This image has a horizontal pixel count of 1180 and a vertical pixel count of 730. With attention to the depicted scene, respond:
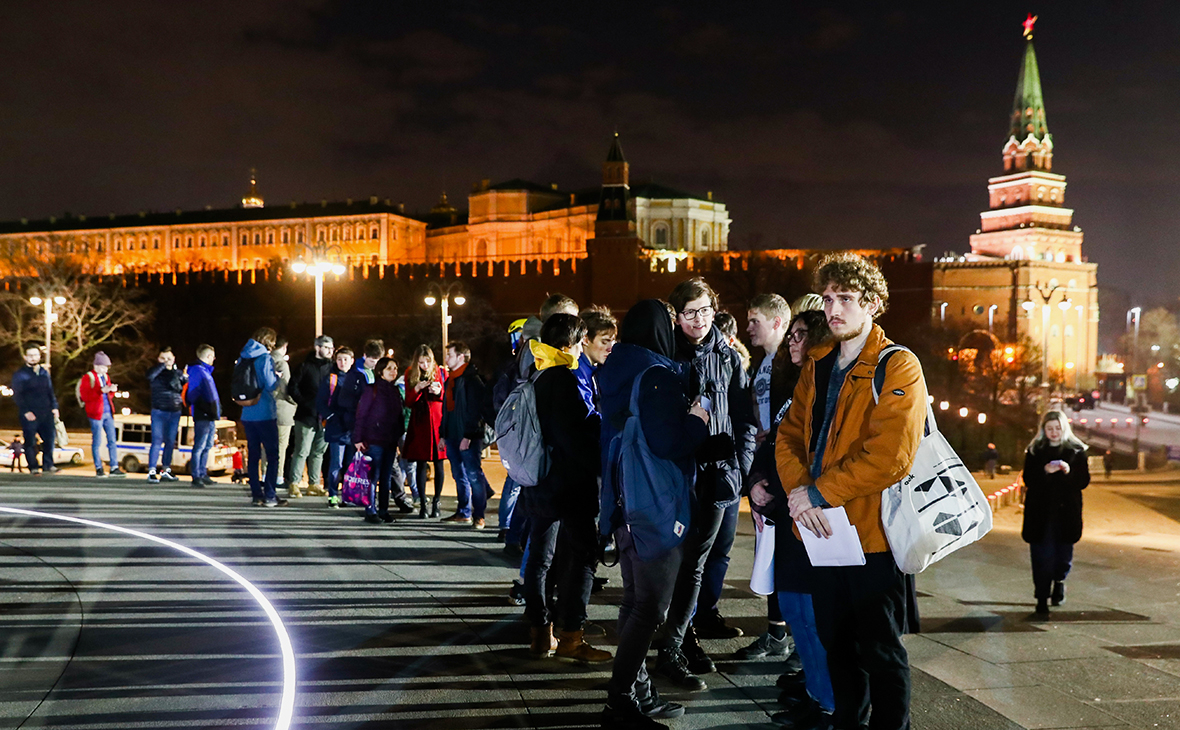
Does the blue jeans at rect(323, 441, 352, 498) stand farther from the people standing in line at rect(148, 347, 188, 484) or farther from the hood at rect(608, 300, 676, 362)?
the hood at rect(608, 300, 676, 362)

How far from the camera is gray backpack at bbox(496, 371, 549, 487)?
13.1 feet

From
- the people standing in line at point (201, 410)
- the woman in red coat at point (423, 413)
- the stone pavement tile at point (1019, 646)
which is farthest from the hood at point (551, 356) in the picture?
the people standing in line at point (201, 410)

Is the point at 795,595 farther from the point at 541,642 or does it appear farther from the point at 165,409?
the point at 165,409

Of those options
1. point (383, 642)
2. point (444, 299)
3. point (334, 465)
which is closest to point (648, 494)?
point (383, 642)

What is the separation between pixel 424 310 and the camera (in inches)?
2058

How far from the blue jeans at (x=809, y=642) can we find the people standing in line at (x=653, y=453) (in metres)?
0.41

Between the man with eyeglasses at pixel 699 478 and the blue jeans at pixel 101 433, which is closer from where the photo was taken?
the man with eyeglasses at pixel 699 478

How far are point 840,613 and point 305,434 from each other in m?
6.90

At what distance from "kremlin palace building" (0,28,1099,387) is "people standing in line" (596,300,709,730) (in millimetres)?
57091

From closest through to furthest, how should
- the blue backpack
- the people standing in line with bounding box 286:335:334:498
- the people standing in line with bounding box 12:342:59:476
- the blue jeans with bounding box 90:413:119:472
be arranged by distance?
1. the blue backpack
2. the people standing in line with bounding box 286:335:334:498
3. the people standing in line with bounding box 12:342:59:476
4. the blue jeans with bounding box 90:413:119:472

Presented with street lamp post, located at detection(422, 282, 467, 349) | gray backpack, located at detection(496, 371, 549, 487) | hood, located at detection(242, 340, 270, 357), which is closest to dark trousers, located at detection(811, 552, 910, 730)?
gray backpack, located at detection(496, 371, 549, 487)

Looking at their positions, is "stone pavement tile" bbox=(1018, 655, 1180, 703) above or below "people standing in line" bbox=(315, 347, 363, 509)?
below

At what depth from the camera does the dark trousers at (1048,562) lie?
590cm

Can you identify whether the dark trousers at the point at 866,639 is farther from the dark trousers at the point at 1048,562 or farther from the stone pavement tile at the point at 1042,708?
the dark trousers at the point at 1048,562
